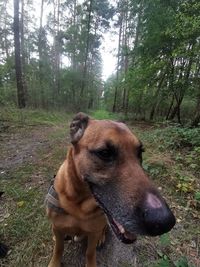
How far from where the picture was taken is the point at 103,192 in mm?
1646

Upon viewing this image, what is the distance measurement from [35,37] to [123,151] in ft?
70.1

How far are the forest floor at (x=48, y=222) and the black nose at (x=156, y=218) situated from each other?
119 centimetres

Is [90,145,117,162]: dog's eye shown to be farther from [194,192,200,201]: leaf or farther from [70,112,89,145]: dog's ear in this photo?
[194,192,200,201]: leaf

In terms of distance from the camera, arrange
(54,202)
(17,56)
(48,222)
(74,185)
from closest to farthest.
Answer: (74,185) → (54,202) → (48,222) → (17,56)

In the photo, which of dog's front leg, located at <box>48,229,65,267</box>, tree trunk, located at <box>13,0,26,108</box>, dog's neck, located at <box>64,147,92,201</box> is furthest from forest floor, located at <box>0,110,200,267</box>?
tree trunk, located at <box>13,0,26,108</box>

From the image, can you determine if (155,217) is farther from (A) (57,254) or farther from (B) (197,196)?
(B) (197,196)

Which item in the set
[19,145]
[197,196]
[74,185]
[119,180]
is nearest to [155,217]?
[119,180]

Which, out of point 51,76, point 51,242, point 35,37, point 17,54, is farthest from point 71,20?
point 51,242

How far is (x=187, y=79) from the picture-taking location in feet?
39.2

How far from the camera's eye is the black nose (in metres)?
1.35

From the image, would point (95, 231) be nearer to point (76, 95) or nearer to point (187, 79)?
point (187, 79)

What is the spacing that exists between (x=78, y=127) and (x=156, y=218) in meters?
1.02

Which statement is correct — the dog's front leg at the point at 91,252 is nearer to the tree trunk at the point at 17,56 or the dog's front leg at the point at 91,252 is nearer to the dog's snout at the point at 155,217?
the dog's snout at the point at 155,217

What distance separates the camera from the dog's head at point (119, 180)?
1388 mm
